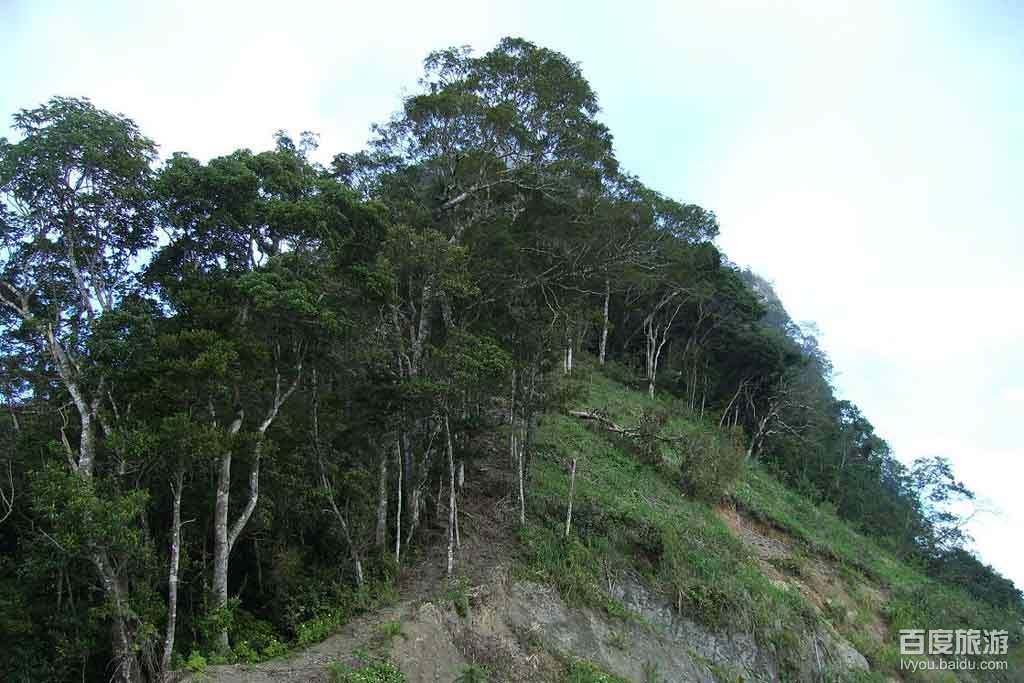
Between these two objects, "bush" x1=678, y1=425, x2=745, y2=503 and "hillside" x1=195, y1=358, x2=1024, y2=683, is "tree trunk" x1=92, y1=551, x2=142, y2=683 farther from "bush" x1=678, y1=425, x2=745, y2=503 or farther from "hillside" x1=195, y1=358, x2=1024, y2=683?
"bush" x1=678, y1=425, x2=745, y2=503

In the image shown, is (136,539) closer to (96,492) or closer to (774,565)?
(96,492)

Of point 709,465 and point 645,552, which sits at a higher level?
point 709,465

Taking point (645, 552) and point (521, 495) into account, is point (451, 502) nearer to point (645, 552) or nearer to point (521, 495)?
point (521, 495)

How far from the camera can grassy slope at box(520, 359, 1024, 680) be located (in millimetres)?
15234

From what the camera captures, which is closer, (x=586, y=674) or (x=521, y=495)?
(x=586, y=674)

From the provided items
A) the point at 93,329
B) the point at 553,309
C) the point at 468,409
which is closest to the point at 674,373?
the point at 553,309

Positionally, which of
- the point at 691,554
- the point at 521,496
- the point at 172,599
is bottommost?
the point at 172,599

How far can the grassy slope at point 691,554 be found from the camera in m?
15.2

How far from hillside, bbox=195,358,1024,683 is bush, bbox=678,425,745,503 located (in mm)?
414

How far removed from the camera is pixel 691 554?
16594mm

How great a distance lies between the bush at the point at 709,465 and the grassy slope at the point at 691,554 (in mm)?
421

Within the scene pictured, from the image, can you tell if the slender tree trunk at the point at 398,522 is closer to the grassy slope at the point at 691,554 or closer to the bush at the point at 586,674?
the grassy slope at the point at 691,554

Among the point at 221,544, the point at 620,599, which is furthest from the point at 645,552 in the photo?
the point at 221,544

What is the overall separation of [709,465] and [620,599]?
689 centimetres
